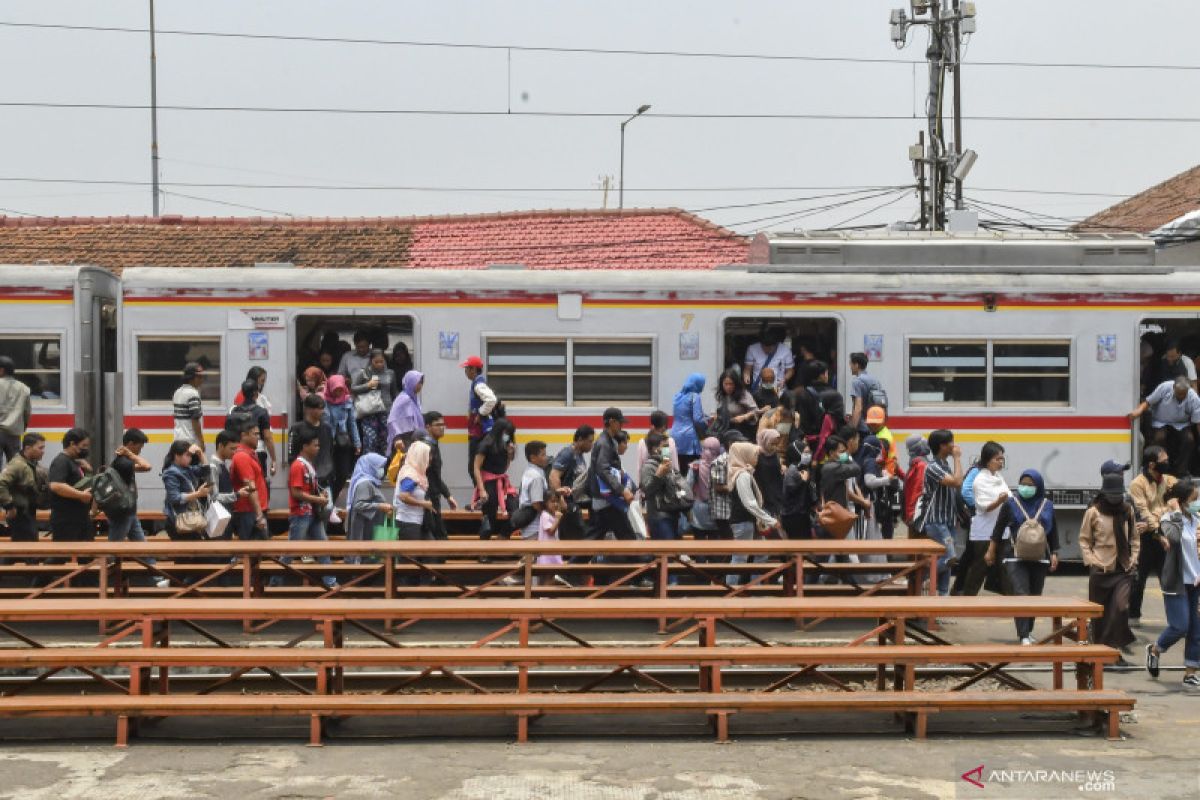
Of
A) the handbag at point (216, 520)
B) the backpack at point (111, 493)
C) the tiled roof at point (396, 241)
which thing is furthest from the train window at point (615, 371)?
the tiled roof at point (396, 241)

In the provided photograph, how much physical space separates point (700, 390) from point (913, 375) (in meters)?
2.63

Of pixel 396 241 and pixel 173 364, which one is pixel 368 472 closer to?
pixel 173 364

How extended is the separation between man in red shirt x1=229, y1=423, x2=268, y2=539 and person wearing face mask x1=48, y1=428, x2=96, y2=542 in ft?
4.30

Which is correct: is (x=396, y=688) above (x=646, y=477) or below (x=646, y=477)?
below

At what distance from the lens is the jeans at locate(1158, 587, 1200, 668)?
13.4m

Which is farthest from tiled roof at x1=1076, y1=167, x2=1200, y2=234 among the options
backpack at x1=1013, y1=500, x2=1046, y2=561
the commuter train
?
backpack at x1=1013, y1=500, x2=1046, y2=561

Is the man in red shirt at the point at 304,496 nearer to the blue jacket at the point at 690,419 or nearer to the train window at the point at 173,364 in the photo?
the train window at the point at 173,364

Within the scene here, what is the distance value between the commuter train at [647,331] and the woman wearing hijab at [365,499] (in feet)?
9.18

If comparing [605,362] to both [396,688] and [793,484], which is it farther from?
[396,688]

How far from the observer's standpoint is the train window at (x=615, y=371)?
18.6 metres

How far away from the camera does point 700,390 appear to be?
58.3 ft

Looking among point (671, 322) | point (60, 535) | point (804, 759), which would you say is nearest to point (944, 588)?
point (671, 322)

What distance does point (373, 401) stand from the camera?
1786cm

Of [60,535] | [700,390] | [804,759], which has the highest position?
[700,390]
